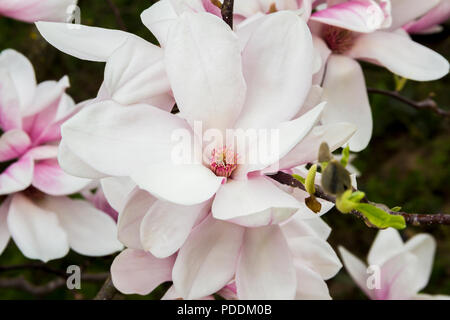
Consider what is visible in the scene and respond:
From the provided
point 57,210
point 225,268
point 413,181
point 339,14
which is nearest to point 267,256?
point 225,268

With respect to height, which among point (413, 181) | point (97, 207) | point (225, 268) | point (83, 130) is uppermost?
point (83, 130)

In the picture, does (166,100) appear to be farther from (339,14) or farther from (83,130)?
(339,14)

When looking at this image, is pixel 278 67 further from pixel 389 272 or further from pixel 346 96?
pixel 389 272

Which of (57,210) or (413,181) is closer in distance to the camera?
(57,210)

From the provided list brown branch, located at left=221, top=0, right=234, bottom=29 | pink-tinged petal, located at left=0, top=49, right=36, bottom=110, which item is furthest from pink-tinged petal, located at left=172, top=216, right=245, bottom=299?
pink-tinged petal, located at left=0, top=49, right=36, bottom=110

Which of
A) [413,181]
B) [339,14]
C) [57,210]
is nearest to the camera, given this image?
[339,14]

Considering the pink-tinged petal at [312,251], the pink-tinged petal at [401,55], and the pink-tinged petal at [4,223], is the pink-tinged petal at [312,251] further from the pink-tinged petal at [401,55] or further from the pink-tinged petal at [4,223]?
the pink-tinged petal at [4,223]

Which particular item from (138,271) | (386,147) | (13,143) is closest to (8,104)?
(13,143)
